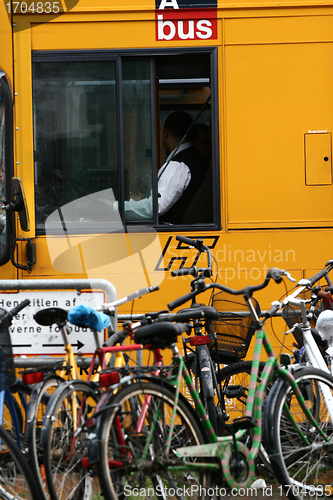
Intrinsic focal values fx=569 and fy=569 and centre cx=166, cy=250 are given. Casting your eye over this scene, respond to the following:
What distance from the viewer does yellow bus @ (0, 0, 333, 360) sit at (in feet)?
12.9

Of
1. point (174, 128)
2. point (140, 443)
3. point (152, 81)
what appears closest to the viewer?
point (140, 443)

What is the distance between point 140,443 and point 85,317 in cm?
64

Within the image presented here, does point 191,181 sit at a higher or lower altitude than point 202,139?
lower

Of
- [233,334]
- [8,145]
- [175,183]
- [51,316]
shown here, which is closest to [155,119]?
[175,183]

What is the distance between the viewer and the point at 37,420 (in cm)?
258

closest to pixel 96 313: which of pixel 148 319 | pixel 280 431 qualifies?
pixel 148 319

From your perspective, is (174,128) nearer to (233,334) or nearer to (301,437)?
(233,334)

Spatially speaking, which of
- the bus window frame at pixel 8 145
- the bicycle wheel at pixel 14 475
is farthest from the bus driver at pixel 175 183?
the bicycle wheel at pixel 14 475

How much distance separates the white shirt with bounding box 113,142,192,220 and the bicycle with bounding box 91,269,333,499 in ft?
4.17

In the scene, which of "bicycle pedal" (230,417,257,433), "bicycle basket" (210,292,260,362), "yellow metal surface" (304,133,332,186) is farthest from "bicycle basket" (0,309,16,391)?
"yellow metal surface" (304,133,332,186)

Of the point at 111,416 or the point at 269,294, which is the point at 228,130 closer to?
the point at 269,294

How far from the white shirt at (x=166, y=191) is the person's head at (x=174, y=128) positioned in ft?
0.52

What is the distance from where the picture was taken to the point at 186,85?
4574 mm

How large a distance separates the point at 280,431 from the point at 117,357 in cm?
90
